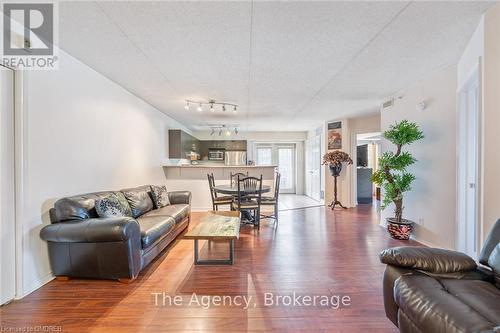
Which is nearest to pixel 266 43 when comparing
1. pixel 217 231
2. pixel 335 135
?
pixel 217 231

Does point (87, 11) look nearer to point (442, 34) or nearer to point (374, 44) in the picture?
point (374, 44)

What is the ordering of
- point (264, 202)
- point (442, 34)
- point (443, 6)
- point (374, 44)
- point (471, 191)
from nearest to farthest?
point (443, 6) < point (442, 34) < point (374, 44) < point (471, 191) < point (264, 202)

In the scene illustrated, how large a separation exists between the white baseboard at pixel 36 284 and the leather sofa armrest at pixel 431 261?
3.03 metres

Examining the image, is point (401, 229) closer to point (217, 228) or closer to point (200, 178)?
point (217, 228)

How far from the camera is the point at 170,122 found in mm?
5738

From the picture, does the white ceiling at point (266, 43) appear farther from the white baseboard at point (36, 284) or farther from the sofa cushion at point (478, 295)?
the white baseboard at point (36, 284)

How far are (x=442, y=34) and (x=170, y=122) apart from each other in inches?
210

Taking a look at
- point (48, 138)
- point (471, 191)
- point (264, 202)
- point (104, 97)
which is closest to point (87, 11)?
point (48, 138)

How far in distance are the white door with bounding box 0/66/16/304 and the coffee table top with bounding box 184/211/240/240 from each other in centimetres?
147

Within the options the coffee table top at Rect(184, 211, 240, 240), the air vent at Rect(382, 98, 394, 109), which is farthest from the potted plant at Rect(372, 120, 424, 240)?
the coffee table top at Rect(184, 211, 240, 240)

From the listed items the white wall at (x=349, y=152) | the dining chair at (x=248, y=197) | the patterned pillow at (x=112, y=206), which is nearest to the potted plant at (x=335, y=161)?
the white wall at (x=349, y=152)

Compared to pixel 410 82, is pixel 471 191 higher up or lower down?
lower down

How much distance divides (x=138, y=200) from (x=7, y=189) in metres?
1.47

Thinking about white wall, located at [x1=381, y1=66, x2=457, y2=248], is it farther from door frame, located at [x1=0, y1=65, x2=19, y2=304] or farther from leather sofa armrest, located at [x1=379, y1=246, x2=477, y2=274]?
door frame, located at [x1=0, y1=65, x2=19, y2=304]
